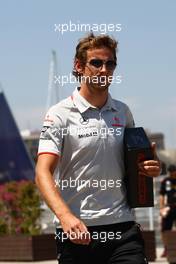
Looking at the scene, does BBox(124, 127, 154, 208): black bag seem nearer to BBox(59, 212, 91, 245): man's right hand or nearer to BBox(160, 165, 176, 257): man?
BBox(59, 212, 91, 245): man's right hand

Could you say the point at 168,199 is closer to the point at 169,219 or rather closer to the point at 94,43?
the point at 169,219

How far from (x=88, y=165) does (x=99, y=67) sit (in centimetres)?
53

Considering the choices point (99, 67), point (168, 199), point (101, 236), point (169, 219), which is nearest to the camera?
point (101, 236)

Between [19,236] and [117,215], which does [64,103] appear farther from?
[19,236]

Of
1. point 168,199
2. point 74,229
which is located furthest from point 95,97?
point 168,199

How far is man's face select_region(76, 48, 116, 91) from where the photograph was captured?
505 centimetres

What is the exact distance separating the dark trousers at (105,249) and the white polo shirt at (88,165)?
5 centimetres

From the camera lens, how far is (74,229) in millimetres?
4562

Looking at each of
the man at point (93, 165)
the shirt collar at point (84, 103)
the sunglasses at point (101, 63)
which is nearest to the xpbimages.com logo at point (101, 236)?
the man at point (93, 165)

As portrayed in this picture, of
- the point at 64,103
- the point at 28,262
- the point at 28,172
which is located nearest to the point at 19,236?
the point at 28,262

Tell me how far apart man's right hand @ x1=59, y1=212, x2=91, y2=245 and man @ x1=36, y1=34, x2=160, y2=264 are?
196 millimetres

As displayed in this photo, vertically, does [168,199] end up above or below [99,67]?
below

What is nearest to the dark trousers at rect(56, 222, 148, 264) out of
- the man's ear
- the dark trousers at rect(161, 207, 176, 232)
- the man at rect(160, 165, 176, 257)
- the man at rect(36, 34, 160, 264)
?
the man at rect(36, 34, 160, 264)

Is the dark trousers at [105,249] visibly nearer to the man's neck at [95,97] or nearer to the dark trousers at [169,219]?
the man's neck at [95,97]
